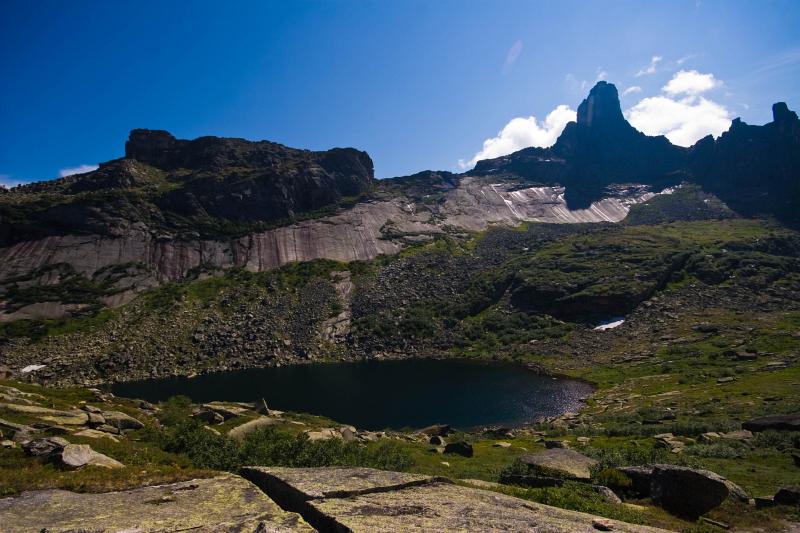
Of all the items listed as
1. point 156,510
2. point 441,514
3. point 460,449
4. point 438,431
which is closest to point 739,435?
point 460,449

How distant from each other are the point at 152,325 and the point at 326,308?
56.6 meters

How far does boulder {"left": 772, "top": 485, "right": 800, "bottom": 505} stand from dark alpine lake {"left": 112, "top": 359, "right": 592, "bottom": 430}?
166 ft

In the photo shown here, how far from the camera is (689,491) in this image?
1767 cm

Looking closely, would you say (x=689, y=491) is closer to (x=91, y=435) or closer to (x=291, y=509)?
(x=291, y=509)

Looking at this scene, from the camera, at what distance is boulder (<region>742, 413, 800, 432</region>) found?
127ft

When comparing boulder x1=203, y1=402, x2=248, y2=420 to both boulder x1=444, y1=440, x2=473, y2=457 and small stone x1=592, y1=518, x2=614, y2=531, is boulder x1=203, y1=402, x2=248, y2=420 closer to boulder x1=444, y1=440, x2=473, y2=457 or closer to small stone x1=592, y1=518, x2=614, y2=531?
boulder x1=444, y1=440, x2=473, y2=457

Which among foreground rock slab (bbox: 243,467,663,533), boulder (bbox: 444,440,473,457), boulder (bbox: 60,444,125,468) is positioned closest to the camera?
foreground rock slab (bbox: 243,467,663,533)

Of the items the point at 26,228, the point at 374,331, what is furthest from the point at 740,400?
the point at 26,228

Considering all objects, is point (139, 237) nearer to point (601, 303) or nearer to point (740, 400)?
point (601, 303)

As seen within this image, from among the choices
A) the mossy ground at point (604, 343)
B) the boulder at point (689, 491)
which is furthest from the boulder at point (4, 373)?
the boulder at point (689, 491)

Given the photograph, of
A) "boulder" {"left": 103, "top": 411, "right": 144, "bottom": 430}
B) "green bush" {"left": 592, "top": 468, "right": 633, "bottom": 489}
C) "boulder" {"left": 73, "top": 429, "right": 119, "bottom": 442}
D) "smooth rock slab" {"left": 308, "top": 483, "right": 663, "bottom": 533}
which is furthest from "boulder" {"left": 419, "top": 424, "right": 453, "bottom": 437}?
"smooth rock slab" {"left": 308, "top": 483, "right": 663, "bottom": 533}

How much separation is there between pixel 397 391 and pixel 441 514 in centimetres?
8202

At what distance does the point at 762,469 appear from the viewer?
28.2 meters

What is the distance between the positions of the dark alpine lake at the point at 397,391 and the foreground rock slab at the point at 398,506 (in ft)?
188
